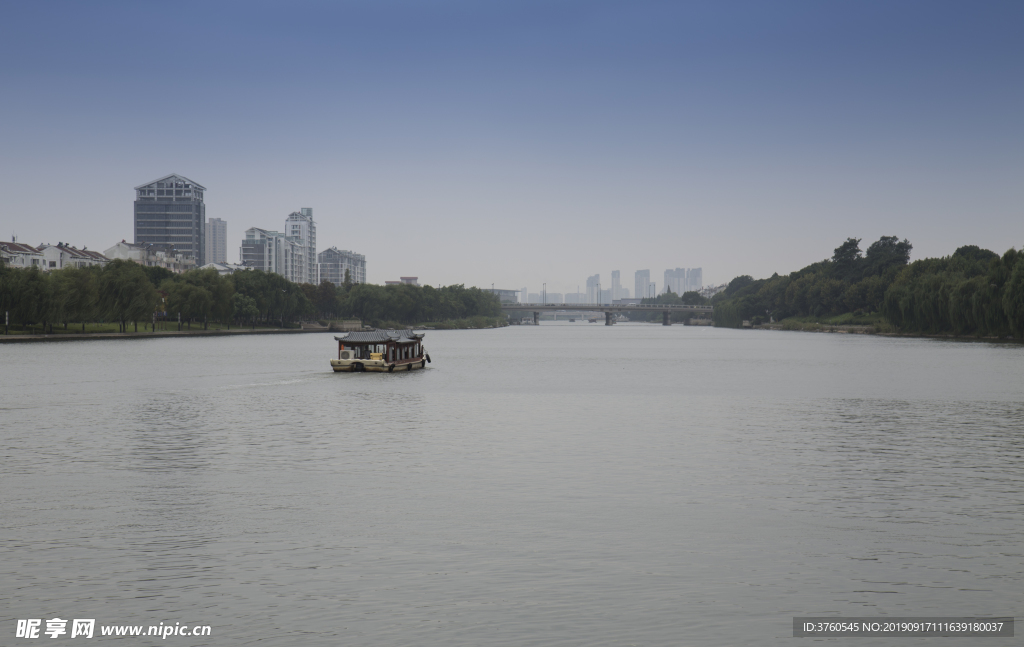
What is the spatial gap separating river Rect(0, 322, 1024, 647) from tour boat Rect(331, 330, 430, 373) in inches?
986

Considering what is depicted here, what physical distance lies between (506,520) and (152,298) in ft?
360

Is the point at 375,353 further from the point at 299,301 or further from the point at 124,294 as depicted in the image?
the point at 299,301

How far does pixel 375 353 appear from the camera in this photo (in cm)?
6112

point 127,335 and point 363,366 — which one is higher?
point 127,335

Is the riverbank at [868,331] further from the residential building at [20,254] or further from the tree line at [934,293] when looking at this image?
the residential building at [20,254]

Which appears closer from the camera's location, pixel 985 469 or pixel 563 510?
pixel 563 510

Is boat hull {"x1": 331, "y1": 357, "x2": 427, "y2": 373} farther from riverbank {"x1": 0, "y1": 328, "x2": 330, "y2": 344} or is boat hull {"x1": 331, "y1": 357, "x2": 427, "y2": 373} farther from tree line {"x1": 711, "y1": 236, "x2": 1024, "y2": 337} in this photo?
tree line {"x1": 711, "y1": 236, "x2": 1024, "y2": 337}

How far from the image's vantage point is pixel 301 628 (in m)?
9.66

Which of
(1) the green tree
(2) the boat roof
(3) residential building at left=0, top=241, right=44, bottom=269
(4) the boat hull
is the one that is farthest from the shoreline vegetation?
(4) the boat hull

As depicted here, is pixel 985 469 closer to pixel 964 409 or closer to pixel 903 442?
pixel 903 442

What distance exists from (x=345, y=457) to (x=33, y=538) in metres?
9.31

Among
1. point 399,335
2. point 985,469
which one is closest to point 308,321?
point 399,335

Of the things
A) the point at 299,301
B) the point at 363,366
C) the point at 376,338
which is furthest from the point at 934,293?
the point at 299,301

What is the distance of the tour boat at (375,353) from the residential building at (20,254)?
456ft
